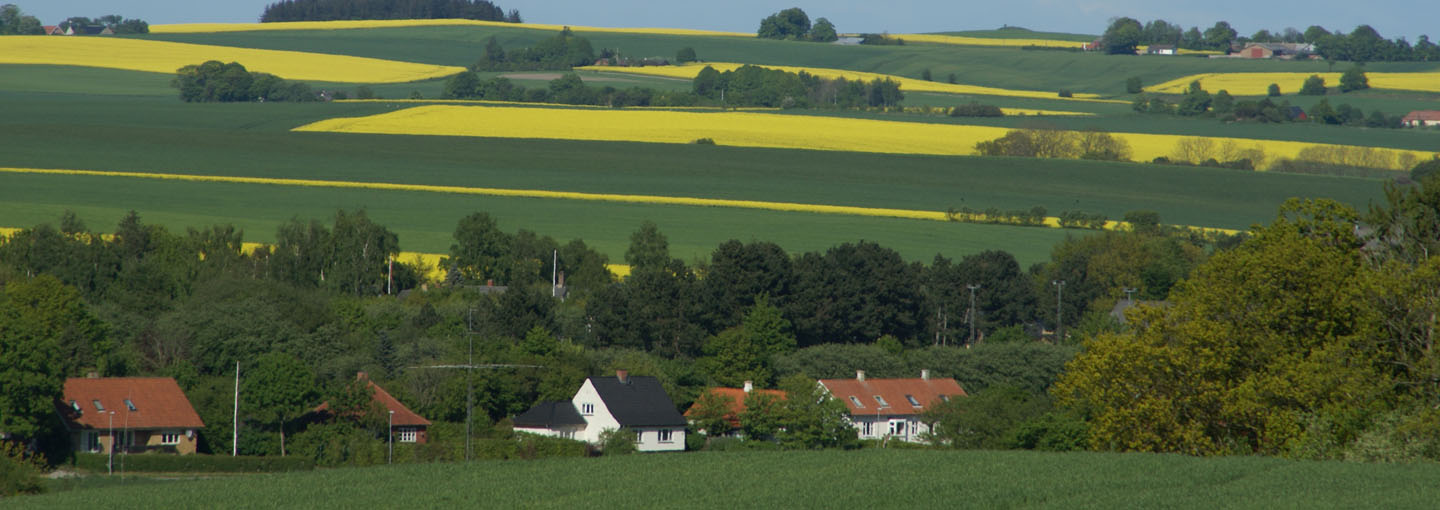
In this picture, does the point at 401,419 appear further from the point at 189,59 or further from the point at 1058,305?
the point at 189,59

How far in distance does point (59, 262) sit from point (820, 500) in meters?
66.4

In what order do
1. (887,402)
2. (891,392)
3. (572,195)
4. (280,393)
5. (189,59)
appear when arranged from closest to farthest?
(280,393)
(887,402)
(891,392)
(572,195)
(189,59)

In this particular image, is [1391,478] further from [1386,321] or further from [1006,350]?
[1006,350]

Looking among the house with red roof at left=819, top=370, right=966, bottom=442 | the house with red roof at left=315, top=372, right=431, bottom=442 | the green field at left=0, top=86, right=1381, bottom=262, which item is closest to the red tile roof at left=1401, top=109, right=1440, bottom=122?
the green field at left=0, top=86, right=1381, bottom=262

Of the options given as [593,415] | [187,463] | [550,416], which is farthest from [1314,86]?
[187,463]

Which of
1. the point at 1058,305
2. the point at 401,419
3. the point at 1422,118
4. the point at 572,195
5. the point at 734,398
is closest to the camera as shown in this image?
the point at 401,419

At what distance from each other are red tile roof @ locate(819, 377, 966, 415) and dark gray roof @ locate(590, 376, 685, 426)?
23.5 ft

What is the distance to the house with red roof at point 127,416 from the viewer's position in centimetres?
5889

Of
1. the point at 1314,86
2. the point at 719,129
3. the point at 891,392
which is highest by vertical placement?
the point at 1314,86

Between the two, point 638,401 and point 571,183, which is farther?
point 571,183

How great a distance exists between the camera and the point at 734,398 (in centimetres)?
6956

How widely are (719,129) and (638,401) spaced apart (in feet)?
251

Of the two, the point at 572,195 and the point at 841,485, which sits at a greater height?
the point at 841,485

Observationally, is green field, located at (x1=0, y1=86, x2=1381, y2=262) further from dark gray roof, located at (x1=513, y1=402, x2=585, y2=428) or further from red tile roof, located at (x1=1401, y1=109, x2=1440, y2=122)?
red tile roof, located at (x1=1401, y1=109, x2=1440, y2=122)
